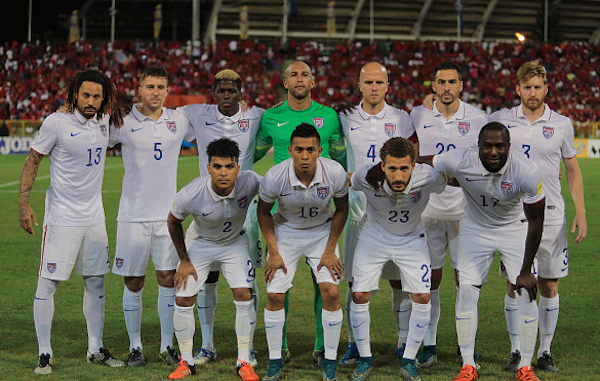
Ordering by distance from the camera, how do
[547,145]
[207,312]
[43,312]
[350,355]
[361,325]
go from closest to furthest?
[361,325] < [43,312] < [547,145] < [350,355] < [207,312]

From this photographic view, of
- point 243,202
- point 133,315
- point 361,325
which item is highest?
point 243,202

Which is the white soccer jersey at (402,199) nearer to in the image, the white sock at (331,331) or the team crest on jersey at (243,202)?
the white sock at (331,331)

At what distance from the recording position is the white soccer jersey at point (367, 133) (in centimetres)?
658

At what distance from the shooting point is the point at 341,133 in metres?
6.76

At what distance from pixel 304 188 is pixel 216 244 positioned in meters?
0.91

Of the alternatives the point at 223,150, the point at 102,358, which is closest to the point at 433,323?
the point at 223,150

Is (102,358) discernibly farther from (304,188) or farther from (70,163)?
(304,188)

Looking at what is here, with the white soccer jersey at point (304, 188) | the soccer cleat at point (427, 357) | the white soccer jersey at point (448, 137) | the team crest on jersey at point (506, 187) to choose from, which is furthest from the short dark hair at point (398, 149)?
the soccer cleat at point (427, 357)

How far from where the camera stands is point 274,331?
577cm

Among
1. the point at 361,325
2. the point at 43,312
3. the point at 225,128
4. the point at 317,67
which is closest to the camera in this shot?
the point at 361,325

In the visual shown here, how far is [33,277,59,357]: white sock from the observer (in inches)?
233

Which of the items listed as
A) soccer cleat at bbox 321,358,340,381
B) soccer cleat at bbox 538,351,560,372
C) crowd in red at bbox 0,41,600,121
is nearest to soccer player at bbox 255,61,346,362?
soccer cleat at bbox 321,358,340,381

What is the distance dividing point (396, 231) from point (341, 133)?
4.15ft

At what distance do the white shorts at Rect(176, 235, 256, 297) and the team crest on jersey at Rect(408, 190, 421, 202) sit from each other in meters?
1.45
